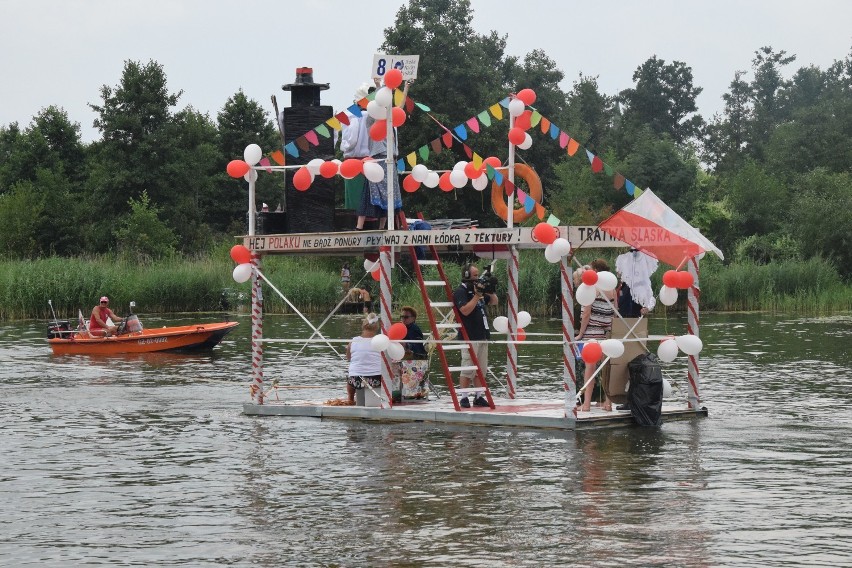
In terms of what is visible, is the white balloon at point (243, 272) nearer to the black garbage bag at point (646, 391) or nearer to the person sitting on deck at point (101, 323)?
the black garbage bag at point (646, 391)

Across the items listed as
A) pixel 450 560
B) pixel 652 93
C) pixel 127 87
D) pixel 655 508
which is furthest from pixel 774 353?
pixel 652 93

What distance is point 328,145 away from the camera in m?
19.8

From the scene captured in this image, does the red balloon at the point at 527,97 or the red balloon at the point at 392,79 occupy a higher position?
the red balloon at the point at 392,79

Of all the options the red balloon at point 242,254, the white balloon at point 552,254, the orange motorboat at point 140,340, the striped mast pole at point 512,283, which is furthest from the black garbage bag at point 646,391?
the orange motorboat at point 140,340

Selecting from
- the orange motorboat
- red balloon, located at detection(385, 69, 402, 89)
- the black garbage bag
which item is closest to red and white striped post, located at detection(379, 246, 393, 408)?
red balloon, located at detection(385, 69, 402, 89)

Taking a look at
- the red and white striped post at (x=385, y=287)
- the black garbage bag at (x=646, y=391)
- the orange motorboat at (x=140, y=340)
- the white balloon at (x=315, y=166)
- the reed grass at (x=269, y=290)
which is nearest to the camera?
the black garbage bag at (x=646, y=391)

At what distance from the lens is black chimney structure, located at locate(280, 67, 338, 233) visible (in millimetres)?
19719

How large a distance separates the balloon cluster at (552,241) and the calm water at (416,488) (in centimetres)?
232

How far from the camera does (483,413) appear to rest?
1831 centimetres

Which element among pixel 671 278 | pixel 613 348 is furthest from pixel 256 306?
pixel 671 278

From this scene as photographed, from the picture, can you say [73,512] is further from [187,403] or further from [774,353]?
[774,353]

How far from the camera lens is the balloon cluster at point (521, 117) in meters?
18.6

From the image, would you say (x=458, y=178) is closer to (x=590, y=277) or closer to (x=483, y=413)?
(x=590, y=277)

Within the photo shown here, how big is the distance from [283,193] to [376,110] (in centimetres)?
4782
